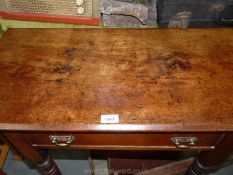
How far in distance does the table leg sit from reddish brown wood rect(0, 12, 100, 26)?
692mm

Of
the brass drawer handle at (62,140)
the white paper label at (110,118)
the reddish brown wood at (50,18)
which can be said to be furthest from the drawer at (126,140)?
the reddish brown wood at (50,18)

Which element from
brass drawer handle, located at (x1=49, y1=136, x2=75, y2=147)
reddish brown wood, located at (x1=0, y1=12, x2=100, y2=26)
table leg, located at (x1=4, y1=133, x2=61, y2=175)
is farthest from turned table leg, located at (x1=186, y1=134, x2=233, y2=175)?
reddish brown wood, located at (x1=0, y1=12, x2=100, y2=26)

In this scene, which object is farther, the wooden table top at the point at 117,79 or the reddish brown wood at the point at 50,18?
the reddish brown wood at the point at 50,18

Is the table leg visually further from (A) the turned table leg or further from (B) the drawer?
(A) the turned table leg

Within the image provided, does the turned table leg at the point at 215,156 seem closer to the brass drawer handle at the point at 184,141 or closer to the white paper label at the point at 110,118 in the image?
the brass drawer handle at the point at 184,141

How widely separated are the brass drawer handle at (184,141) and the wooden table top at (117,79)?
0.39 ft

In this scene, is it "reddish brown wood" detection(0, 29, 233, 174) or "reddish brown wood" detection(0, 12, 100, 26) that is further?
"reddish brown wood" detection(0, 12, 100, 26)

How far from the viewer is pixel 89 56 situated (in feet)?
3.47

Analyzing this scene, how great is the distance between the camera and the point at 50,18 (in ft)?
4.20

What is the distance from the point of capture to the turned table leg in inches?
35.7

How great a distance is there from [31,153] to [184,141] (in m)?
0.67

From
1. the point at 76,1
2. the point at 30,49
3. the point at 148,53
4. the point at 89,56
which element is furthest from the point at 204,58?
the point at 30,49

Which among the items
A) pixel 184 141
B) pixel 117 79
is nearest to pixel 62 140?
pixel 117 79

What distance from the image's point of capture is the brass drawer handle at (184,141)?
88 centimetres
